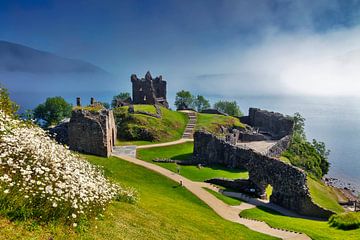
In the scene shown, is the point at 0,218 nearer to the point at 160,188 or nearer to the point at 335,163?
the point at 160,188

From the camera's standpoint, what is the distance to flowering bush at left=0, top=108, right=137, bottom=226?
448 inches

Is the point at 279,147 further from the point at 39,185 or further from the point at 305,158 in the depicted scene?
the point at 39,185

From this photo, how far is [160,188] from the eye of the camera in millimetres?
34906

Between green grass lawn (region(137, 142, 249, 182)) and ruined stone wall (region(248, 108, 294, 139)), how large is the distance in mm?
29736

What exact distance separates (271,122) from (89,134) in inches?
2038

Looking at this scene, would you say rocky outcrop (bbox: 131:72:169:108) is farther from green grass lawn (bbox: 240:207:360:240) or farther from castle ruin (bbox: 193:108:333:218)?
green grass lawn (bbox: 240:207:360:240)

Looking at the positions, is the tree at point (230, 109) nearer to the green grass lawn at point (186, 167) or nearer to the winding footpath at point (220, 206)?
the green grass lawn at point (186, 167)

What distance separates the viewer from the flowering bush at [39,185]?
11367mm

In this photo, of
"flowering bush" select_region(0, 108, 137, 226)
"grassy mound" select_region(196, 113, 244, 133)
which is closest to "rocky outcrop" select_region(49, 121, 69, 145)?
"grassy mound" select_region(196, 113, 244, 133)

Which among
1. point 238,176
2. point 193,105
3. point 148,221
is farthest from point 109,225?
point 193,105

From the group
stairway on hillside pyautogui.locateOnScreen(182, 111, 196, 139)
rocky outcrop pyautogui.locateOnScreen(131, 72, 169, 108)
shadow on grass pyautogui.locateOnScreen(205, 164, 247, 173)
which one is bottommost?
shadow on grass pyautogui.locateOnScreen(205, 164, 247, 173)

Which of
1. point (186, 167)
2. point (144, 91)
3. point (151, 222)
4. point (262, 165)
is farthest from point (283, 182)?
point (144, 91)

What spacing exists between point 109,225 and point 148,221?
167 inches

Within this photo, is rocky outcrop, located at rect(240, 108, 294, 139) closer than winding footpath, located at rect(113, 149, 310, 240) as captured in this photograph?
No
